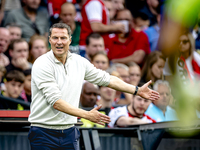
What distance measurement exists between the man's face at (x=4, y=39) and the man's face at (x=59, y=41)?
3.39m

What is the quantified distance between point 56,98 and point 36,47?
3.61m

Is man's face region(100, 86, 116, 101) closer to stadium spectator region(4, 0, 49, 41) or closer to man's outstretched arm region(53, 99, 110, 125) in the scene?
stadium spectator region(4, 0, 49, 41)

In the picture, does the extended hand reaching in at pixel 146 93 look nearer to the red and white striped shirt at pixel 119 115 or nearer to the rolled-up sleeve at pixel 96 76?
the rolled-up sleeve at pixel 96 76

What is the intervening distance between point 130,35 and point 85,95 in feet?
7.44

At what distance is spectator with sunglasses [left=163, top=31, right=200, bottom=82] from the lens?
3.29 meters

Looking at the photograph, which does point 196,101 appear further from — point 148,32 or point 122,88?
point 148,32

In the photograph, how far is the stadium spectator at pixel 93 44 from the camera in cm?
685

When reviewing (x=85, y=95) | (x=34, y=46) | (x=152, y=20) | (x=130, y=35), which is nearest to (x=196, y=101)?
(x=85, y=95)

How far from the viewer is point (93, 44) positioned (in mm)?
6852

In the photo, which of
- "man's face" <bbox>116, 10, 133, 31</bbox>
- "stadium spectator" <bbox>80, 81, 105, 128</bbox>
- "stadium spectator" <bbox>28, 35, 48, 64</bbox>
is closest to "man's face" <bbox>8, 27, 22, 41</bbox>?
"stadium spectator" <bbox>28, 35, 48, 64</bbox>

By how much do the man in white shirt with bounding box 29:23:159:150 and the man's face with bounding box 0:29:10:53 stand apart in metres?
3.38

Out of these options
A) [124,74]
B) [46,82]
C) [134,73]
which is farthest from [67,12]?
[46,82]

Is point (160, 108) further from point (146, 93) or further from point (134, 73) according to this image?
point (134, 73)

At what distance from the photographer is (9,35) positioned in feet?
21.7
